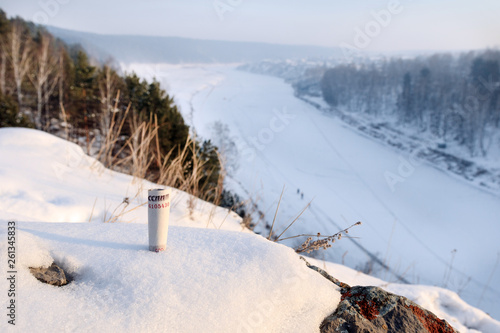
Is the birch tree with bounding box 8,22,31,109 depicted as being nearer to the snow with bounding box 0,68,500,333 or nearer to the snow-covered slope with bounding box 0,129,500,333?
the snow with bounding box 0,68,500,333

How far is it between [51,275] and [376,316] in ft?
4.69

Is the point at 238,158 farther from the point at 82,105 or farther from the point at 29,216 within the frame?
the point at 29,216

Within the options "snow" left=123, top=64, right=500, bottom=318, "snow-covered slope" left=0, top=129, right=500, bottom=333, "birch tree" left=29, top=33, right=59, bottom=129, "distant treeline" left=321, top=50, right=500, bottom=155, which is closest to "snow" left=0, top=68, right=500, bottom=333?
"snow-covered slope" left=0, top=129, right=500, bottom=333

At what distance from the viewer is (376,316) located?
4.69 ft

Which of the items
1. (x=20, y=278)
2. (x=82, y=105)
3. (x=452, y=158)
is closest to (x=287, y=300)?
(x=20, y=278)

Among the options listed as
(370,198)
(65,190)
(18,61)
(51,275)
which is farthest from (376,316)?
(370,198)

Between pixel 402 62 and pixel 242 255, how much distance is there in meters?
52.8

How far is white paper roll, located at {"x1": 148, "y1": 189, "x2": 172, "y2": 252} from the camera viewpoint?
4.32 feet

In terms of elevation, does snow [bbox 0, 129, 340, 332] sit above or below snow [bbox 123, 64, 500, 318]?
above

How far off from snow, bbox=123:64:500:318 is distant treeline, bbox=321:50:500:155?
5.76 m

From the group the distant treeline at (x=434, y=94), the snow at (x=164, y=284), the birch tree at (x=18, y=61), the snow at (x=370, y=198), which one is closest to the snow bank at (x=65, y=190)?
the snow at (x=164, y=284)

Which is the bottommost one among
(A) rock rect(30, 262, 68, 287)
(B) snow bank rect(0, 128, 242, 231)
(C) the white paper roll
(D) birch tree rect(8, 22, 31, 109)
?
(B) snow bank rect(0, 128, 242, 231)

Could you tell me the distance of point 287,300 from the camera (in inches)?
49.4

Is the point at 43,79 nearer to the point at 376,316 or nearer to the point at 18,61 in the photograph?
the point at 18,61
